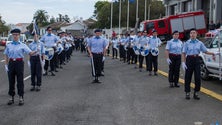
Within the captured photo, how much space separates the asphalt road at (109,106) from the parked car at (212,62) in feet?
4.44

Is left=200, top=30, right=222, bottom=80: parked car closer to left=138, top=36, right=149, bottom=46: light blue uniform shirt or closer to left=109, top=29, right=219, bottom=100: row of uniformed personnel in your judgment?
left=109, top=29, right=219, bottom=100: row of uniformed personnel

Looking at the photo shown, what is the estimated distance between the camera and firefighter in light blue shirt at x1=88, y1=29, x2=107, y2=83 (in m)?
13.9

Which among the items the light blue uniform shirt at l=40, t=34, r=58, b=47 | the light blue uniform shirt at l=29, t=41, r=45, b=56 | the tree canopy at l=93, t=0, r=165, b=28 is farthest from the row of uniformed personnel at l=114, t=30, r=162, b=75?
the tree canopy at l=93, t=0, r=165, b=28

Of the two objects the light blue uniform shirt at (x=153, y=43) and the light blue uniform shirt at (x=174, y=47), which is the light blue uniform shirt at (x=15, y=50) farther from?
the light blue uniform shirt at (x=153, y=43)

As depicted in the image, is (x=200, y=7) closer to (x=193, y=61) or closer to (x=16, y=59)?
(x=193, y=61)

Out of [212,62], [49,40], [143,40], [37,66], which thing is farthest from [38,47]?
[143,40]

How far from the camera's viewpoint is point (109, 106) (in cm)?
949

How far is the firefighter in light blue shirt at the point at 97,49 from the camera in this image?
45.5 ft

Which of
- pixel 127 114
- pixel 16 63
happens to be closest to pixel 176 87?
pixel 127 114

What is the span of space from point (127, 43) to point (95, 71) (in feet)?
31.5

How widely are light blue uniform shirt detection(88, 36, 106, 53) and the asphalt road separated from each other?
120cm

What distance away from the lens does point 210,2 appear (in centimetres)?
4894

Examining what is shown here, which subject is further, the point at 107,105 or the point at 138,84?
the point at 138,84

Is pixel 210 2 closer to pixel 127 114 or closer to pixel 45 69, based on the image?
pixel 45 69
